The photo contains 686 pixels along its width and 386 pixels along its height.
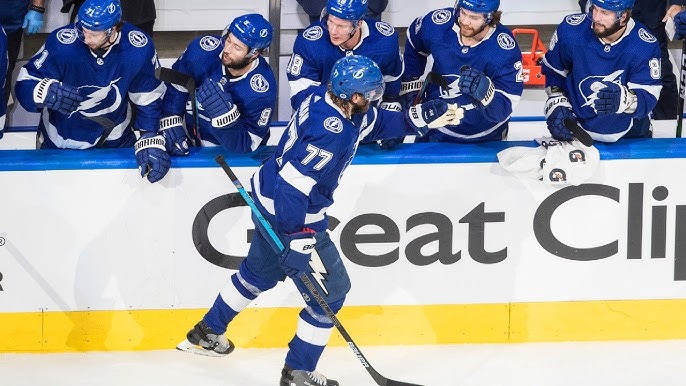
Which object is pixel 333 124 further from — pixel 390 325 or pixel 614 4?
pixel 614 4

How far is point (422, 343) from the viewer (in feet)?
16.4

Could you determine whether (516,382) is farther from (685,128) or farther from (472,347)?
(685,128)

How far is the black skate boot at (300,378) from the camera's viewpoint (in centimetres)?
449

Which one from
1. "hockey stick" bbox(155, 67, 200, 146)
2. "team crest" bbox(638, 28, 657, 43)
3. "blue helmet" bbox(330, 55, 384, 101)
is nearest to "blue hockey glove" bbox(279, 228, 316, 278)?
"blue helmet" bbox(330, 55, 384, 101)

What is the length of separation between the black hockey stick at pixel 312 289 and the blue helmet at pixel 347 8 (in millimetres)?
727

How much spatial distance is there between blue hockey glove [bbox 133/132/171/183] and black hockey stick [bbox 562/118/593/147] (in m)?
1.54

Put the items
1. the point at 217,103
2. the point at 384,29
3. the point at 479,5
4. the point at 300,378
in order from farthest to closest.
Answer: the point at 384,29 < the point at 479,5 < the point at 217,103 < the point at 300,378

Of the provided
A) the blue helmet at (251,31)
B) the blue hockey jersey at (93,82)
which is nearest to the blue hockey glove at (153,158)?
the blue hockey jersey at (93,82)

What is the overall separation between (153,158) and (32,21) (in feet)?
5.28

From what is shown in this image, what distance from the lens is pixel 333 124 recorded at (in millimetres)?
4137

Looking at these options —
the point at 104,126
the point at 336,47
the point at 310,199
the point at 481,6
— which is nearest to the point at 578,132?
the point at 481,6

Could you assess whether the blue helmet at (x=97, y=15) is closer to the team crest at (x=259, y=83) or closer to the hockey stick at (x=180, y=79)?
the hockey stick at (x=180, y=79)

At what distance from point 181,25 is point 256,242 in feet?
7.66

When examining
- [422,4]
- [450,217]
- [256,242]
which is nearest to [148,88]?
[256,242]
